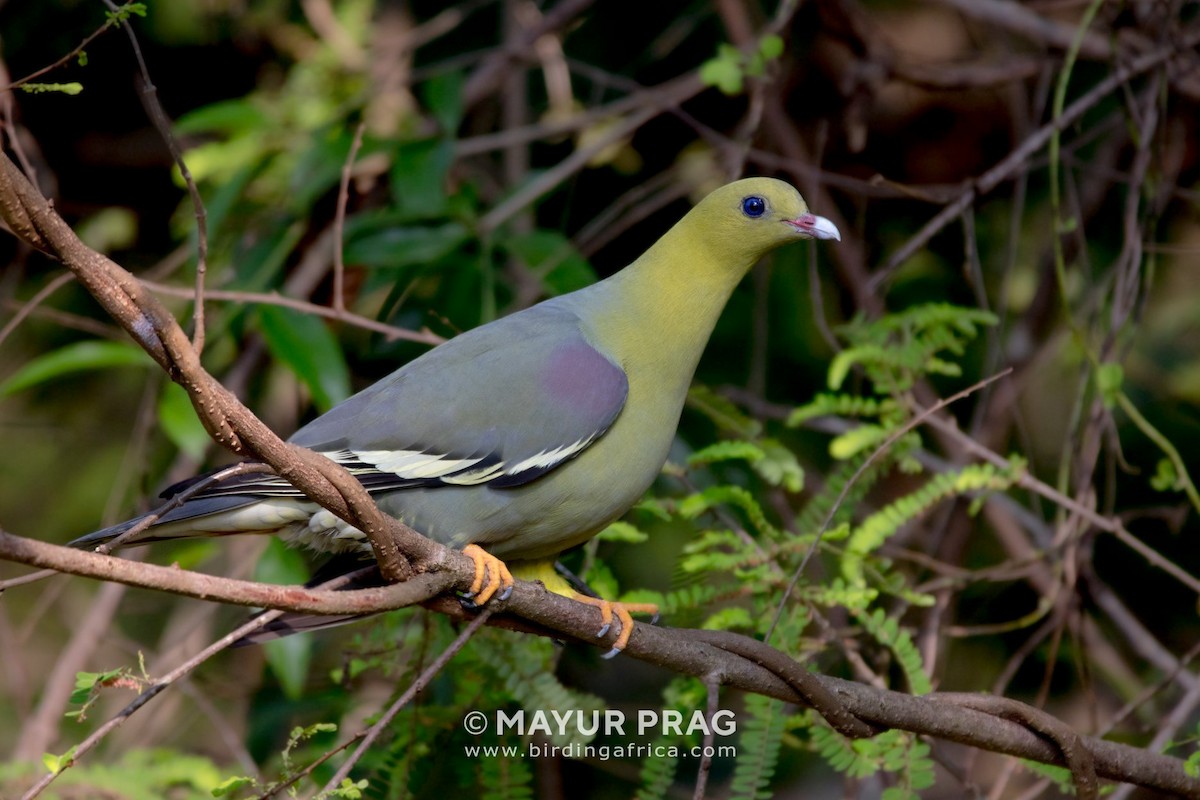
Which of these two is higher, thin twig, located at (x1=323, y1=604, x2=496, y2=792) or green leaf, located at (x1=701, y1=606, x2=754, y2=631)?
thin twig, located at (x1=323, y1=604, x2=496, y2=792)

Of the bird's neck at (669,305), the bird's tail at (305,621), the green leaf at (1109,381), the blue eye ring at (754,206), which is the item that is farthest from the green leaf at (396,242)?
the green leaf at (1109,381)

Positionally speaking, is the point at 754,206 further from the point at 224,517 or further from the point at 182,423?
the point at 182,423

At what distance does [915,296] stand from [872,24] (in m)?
1.05

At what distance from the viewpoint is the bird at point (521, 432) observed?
8.50ft

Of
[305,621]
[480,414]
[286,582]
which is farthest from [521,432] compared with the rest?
[286,582]

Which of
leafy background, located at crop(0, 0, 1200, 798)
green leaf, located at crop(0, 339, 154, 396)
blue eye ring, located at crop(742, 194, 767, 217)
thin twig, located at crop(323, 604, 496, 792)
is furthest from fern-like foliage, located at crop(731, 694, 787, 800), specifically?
green leaf, located at crop(0, 339, 154, 396)

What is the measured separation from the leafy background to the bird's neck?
280mm

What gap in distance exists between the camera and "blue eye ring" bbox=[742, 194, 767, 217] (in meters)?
2.98

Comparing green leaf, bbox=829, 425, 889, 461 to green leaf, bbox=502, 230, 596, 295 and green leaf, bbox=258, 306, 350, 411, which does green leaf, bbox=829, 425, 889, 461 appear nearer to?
green leaf, bbox=502, 230, 596, 295

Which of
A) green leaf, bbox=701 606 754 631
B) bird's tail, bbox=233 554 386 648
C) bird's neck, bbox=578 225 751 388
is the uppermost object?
bird's neck, bbox=578 225 751 388

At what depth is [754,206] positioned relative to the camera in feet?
9.80

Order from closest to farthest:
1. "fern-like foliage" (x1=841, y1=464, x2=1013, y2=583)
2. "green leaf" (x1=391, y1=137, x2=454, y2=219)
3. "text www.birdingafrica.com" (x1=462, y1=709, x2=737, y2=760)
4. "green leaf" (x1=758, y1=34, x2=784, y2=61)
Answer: "text www.birdingafrica.com" (x1=462, y1=709, x2=737, y2=760) → "fern-like foliage" (x1=841, y1=464, x2=1013, y2=583) → "green leaf" (x1=758, y1=34, x2=784, y2=61) → "green leaf" (x1=391, y1=137, x2=454, y2=219)

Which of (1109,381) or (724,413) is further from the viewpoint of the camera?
(724,413)

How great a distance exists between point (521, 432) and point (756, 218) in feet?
2.73
